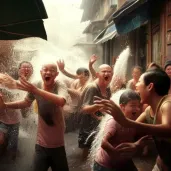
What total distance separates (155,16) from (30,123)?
4.69 m

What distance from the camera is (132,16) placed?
24.1 feet

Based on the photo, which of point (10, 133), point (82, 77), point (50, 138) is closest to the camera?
point (50, 138)

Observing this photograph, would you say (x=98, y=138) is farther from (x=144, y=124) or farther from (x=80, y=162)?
(x=144, y=124)

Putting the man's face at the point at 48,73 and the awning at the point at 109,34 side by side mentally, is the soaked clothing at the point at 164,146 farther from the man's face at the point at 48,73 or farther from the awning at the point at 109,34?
the awning at the point at 109,34

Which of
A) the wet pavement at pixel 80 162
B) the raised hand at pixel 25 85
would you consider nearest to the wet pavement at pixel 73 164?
the wet pavement at pixel 80 162

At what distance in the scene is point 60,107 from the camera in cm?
392

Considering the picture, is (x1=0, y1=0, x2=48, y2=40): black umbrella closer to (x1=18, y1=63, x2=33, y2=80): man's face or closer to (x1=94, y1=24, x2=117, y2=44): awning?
(x1=18, y1=63, x2=33, y2=80): man's face

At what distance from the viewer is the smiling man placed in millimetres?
5379

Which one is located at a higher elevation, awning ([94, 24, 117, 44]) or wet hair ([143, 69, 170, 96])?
awning ([94, 24, 117, 44])

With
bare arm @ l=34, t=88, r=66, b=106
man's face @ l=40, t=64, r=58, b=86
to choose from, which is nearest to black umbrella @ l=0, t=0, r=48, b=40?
man's face @ l=40, t=64, r=58, b=86

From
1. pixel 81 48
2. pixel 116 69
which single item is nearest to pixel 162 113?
pixel 116 69

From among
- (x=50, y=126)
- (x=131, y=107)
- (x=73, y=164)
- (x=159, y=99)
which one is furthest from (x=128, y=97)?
(x=73, y=164)

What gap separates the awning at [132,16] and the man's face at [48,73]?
3.71 m

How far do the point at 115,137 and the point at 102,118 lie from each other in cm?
290
